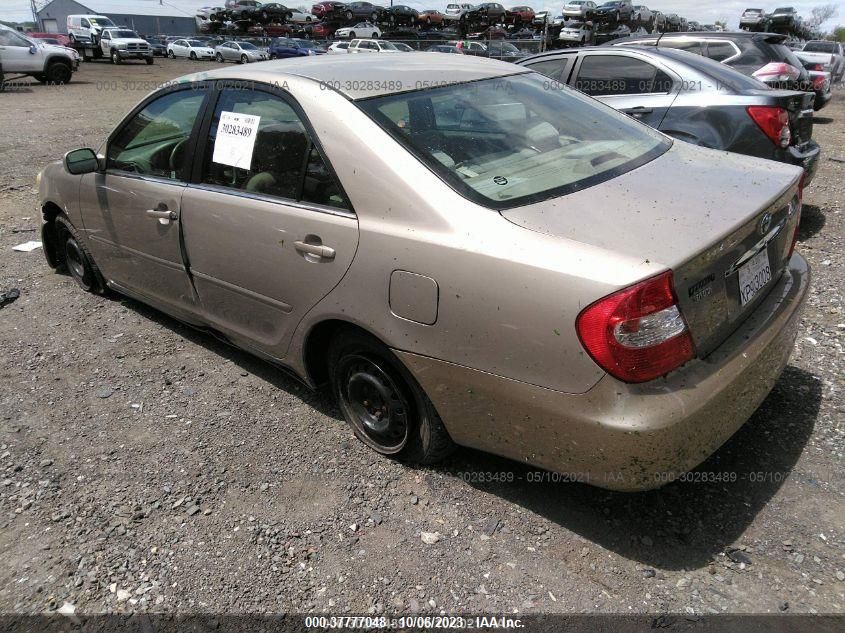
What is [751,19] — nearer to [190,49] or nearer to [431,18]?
[431,18]

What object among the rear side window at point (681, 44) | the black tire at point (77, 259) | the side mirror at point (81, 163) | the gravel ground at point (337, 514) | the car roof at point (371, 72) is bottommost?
the gravel ground at point (337, 514)

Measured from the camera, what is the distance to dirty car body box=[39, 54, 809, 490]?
1972 millimetres

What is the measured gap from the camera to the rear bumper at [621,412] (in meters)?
1.96

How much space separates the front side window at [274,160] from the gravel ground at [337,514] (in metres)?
1.15

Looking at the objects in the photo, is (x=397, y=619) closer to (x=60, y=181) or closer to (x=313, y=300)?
(x=313, y=300)

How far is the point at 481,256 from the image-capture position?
6.85ft

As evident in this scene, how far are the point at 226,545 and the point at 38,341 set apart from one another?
8.26ft

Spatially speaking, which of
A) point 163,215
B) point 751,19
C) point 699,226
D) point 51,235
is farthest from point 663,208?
point 751,19

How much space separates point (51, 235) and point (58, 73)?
20.8 m

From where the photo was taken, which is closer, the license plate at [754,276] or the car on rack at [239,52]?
the license plate at [754,276]

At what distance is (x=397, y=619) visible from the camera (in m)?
2.12

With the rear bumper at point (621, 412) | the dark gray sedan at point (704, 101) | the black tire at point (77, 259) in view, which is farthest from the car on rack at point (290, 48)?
the rear bumper at point (621, 412)

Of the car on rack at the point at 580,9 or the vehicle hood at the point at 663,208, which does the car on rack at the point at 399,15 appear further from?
the vehicle hood at the point at 663,208

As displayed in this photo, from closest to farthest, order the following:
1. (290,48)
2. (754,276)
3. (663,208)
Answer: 1. (663,208)
2. (754,276)
3. (290,48)
